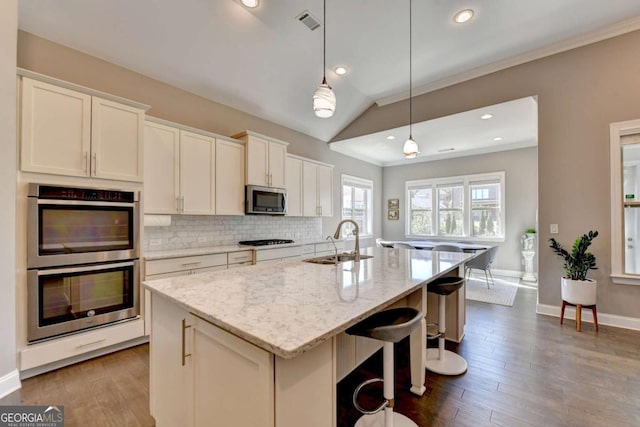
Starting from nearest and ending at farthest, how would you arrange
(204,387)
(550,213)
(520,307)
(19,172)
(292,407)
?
(292,407)
(204,387)
(19,172)
(550,213)
(520,307)

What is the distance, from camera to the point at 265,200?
392 centimetres

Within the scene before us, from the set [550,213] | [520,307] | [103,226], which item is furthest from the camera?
[520,307]

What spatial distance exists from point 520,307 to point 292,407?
13.5 ft

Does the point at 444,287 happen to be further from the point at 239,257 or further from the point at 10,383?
the point at 10,383

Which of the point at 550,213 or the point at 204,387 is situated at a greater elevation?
the point at 550,213

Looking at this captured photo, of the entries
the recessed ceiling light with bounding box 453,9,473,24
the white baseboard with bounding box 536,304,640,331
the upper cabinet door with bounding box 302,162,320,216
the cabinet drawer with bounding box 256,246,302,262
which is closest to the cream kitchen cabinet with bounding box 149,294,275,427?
the cabinet drawer with bounding box 256,246,302,262

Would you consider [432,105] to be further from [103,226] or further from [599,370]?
[103,226]

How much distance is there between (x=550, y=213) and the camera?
3463mm

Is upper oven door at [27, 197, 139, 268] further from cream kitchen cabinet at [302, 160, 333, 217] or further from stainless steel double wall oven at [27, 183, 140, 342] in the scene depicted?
cream kitchen cabinet at [302, 160, 333, 217]

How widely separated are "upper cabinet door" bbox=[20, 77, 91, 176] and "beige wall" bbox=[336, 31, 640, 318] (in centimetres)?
482

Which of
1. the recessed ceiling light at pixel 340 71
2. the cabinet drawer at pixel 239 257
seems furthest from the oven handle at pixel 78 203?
the recessed ceiling light at pixel 340 71

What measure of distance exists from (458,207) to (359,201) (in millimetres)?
2398

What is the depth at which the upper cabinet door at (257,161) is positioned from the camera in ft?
12.2

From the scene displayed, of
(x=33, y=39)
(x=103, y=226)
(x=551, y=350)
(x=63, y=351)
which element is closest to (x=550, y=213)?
(x=551, y=350)
